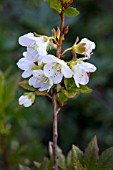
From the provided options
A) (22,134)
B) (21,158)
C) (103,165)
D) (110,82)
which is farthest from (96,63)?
(103,165)

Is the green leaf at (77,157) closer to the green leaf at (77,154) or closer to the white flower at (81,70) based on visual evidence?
the green leaf at (77,154)

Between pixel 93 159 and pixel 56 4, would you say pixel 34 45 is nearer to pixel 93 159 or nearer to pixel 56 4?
pixel 56 4

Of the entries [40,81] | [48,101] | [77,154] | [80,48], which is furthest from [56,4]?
Answer: [48,101]

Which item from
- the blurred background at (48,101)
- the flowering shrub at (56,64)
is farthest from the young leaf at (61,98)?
the blurred background at (48,101)

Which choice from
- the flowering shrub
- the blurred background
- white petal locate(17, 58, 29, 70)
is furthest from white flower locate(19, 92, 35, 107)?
the blurred background

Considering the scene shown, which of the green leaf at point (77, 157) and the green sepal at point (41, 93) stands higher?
the green sepal at point (41, 93)

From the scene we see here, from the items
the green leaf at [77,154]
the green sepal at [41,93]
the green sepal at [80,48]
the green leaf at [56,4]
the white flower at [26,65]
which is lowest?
the green leaf at [77,154]

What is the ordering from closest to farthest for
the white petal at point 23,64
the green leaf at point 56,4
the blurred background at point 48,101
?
the green leaf at point 56,4, the white petal at point 23,64, the blurred background at point 48,101

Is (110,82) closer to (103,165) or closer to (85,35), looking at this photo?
(85,35)
